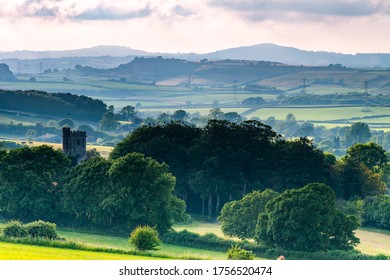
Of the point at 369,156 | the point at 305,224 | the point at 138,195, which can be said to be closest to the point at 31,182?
the point at 138,195

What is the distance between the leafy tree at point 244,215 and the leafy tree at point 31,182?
16.8m

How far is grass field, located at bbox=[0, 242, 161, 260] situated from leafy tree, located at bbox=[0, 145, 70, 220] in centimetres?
3661

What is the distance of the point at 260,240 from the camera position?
91.4m

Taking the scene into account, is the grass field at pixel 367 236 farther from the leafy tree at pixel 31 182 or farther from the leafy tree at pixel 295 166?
the leafy tree at pixel 31 182

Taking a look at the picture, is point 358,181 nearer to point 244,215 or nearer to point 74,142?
point 244,215

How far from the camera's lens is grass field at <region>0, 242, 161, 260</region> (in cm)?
5581

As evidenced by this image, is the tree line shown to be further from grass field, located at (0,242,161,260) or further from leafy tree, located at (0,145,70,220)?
grass field, located at (0,242,161,260)

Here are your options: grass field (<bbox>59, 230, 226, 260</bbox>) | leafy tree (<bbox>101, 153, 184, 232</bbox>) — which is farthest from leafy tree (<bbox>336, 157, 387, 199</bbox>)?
grass field (<bbox>59, 230, 226, 260</bbox>)

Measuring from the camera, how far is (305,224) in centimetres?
9038

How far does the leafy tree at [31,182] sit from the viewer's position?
337ft

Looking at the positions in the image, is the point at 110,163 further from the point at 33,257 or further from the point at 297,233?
the point at 33,257

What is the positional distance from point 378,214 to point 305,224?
2560 centimetres
